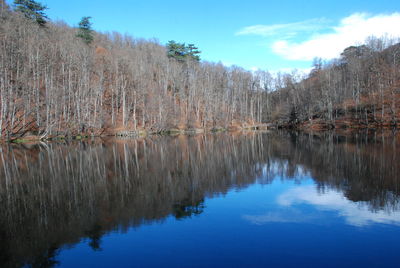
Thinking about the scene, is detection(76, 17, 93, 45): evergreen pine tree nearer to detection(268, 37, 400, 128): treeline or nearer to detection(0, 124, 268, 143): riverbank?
detection(0, 124, 268, 143): riverbank

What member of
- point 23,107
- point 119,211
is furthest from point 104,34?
point 119,211

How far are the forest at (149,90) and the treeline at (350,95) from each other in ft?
0.94

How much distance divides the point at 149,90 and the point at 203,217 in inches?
2530

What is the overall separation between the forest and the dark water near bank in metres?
32.3

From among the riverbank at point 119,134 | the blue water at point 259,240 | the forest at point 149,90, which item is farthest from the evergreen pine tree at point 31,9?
the blue water at point 259,240

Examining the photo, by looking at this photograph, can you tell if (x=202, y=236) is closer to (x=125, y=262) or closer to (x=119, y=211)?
(x=125, y=262)

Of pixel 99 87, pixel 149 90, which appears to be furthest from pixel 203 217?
pixel 149 90

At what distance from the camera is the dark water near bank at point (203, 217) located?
23.8 ft

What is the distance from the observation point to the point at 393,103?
53.7 meters

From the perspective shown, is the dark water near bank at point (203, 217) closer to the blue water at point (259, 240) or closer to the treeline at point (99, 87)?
the blue water at point (259, 240)

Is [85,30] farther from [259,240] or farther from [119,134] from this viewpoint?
[259,240]

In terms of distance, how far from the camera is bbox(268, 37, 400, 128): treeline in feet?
197

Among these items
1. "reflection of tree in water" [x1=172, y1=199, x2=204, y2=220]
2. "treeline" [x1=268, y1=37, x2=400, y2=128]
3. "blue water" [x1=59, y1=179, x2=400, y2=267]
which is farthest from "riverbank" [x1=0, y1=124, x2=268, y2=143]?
"blue water" [x1=59, y1=179, x2=400, y2=267]

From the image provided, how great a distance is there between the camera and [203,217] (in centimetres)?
1022
